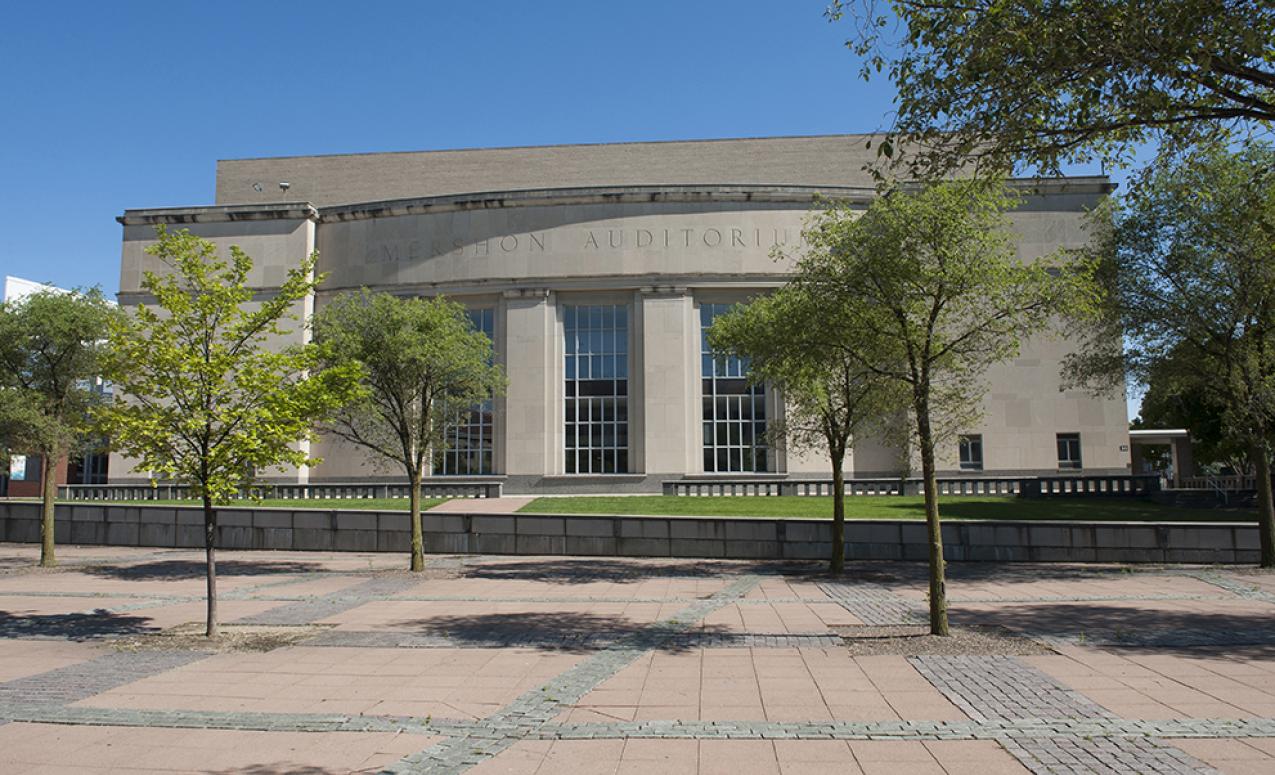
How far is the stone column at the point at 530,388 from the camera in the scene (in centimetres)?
3456

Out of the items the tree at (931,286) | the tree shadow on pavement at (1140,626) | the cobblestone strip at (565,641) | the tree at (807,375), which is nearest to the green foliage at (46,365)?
the cobblestone strip at (565,641)

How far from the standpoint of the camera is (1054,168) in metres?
7.99

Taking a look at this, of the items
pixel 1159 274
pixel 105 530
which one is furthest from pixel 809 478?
pixel 105 530

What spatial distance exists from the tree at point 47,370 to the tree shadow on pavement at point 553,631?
39.6 ft

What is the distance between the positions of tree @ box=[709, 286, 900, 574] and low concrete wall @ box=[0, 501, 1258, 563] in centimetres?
249

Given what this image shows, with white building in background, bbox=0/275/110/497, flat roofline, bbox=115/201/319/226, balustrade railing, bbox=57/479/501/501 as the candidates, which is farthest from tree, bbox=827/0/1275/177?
white building in background, bbox=0/275/110/497

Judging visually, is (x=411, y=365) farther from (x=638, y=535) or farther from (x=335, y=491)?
(x=335, y=491)

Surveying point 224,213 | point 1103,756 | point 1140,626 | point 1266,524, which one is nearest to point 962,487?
point 1266,524

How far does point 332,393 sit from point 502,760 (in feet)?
22.6

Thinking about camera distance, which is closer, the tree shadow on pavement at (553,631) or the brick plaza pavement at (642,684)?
the brick plaza pavement at (642,684)

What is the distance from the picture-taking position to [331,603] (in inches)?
526

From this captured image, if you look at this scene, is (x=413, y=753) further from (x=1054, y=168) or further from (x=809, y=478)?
(x=809, y=478)

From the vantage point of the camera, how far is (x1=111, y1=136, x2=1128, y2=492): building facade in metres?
34.2

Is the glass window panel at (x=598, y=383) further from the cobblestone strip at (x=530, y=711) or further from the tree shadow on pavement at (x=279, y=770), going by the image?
the tree shadow on pavement at (x=279, y=770)
